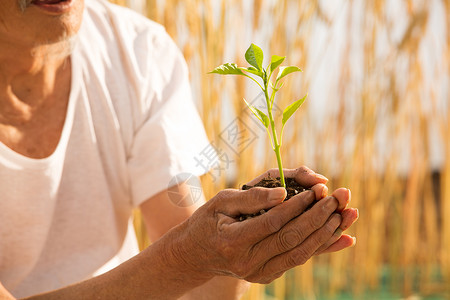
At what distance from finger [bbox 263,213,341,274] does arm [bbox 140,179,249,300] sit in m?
0.23

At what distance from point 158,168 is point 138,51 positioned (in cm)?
23

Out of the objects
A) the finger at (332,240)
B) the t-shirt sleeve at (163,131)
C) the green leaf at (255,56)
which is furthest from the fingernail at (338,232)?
the t-shirt sleeve at (163,131)

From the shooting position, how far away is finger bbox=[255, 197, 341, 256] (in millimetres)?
615

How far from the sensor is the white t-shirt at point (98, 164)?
101 centimetres

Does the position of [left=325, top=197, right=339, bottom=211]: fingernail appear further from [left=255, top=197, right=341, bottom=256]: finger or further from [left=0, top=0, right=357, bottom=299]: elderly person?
[left=0, top=0, right=357, bottom=299]: elderly person

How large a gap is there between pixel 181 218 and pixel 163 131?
0.15 metres

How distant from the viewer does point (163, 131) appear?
1032 mm

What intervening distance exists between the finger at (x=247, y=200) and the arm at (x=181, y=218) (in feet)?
0.84

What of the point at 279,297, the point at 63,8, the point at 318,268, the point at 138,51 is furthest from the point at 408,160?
the point at 63,8

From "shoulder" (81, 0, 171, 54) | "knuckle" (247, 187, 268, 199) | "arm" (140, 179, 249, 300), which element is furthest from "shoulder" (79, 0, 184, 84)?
"knuckle" (247, 187, 268, 199)

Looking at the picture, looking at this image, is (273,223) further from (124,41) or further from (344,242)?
(124,41)

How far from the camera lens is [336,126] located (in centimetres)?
184

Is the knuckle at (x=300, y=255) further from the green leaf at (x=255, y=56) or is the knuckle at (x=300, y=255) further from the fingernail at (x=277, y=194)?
the green leaf at (x=255, y=56)

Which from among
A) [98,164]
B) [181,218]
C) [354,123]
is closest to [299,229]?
[181,218]
